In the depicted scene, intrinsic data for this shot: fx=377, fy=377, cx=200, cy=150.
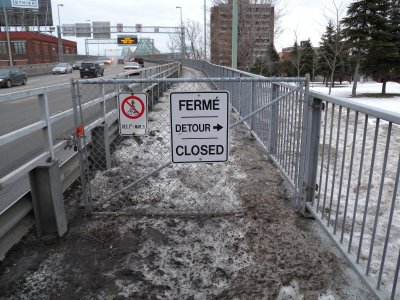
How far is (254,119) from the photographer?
26.5 ft

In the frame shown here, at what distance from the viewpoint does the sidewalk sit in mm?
3113

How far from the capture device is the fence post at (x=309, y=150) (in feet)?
13.2

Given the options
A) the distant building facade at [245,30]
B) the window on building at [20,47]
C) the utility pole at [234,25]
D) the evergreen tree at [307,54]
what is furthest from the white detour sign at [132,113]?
the window on building at [20,47]

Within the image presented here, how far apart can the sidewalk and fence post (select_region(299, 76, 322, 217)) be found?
1.08 ft

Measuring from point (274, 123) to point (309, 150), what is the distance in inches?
82.9

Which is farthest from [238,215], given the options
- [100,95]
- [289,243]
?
[100,95]

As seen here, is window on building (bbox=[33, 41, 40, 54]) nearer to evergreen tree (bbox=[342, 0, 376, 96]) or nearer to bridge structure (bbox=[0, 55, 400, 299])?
evergreen tree (bbox=[342, 0, 376, 96])

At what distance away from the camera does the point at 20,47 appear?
6312 centimetres

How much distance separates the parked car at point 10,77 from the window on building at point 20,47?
3857 centimetres

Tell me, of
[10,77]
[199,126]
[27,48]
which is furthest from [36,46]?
[199,126]

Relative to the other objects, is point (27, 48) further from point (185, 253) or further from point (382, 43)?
point (185, 253)

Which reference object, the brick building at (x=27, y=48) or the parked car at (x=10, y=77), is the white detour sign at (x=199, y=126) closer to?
the parked car at (x=10, y=77)

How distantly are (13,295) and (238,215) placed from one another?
97.6 inches

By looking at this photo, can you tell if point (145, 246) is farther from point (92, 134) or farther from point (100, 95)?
point (100, 95)
